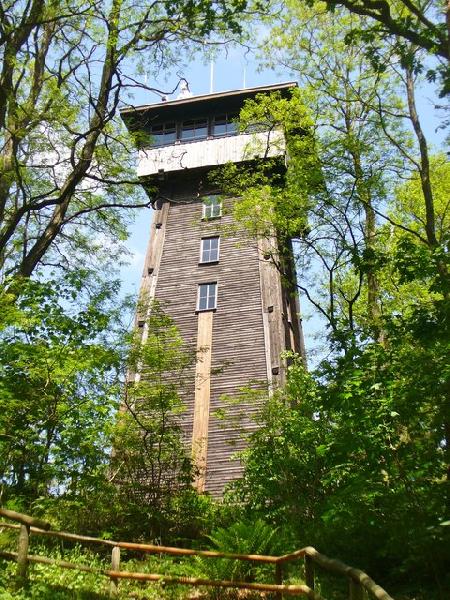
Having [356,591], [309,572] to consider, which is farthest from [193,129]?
[356,591]

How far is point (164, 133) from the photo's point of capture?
25.0 m

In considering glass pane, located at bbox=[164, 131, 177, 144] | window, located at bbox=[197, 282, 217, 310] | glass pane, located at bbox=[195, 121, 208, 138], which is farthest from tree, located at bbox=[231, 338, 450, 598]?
glass pane, located at bbox=[164, 131, 177, 144]

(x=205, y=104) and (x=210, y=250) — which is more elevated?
(x=205, y=104)

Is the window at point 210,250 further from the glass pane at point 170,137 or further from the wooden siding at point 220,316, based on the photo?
the glass pane at point 170,137

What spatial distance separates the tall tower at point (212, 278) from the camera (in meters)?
17.6

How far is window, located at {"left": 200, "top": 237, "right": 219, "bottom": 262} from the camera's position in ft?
72.0

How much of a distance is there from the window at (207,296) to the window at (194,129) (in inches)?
266

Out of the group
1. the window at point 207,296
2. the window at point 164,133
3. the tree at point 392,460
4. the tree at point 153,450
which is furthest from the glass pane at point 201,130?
the tree at point 392,460

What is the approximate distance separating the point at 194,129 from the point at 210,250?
5766 millimetres

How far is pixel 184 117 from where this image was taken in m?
25.1

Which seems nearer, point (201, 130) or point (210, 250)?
point (210, 250)

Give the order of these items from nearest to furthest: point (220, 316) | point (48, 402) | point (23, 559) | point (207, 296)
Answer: point (23, 559)
point (48, 402)
point (220, 316)
point (207, 296)

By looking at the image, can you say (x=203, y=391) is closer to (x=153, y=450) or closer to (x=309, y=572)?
(x=153, y=450)

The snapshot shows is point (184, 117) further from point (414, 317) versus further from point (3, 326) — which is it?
point (414, 317)
